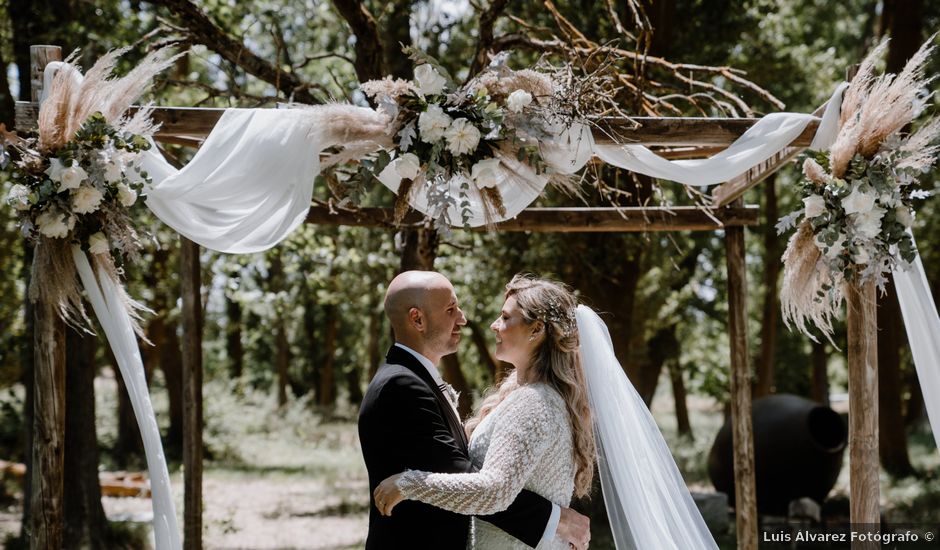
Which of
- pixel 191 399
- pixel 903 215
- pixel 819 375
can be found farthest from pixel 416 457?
pixel 819 375

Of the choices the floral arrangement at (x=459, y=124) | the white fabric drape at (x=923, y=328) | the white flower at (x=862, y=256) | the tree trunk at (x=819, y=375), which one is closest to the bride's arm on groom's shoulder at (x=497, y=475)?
the floral arrangement at (x=459, y=124)

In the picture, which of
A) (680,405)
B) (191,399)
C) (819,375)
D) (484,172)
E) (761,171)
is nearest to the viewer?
(484,172)

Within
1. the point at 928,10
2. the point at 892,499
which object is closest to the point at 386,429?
the point at 892,499

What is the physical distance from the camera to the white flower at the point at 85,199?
4.33 metres

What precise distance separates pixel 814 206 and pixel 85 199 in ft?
11.9

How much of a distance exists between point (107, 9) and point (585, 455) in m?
9.33

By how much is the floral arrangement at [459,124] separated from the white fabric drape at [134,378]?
1.44m

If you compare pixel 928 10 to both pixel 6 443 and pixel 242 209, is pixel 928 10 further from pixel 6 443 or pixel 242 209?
pixel 6 443

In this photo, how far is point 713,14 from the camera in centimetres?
1370

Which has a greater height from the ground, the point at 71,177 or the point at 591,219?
the point at 591,219

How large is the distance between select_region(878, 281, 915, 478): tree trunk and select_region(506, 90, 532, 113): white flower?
12288 millimetres

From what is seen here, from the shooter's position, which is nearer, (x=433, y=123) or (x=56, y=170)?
(x=56, y=170)

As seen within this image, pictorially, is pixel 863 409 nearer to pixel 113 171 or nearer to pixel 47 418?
pixel 113 171

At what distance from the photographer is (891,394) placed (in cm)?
1573
